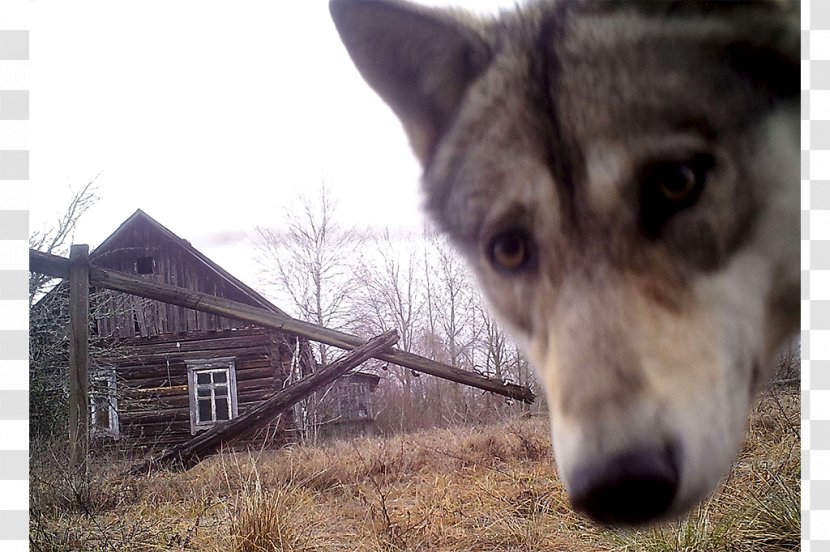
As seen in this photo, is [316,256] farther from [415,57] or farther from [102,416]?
[102,416]

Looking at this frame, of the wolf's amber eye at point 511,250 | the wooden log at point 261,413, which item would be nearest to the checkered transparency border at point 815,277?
the wolf's amber eye at point 511,250

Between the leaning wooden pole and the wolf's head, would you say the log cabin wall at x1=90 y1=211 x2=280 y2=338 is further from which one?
the wolf's head

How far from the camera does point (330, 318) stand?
72.7 inches

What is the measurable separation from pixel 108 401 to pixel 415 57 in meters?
1.51

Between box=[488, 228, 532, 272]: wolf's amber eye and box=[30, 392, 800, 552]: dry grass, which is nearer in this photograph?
box=[488, 228, 532, 272]: wolf's amber eye

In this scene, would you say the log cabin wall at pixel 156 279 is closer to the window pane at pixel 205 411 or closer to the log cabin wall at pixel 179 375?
the log cabin wall at pixel 179 375

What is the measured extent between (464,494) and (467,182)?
1193 mm

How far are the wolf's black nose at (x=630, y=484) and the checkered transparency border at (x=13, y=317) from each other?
1.69m

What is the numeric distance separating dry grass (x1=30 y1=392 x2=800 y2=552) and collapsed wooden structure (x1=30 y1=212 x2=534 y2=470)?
154mm

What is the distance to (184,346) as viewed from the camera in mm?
1928

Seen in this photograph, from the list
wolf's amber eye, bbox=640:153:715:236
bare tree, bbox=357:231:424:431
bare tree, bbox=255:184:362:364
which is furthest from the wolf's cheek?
bare tree, bbox=255:184:362:364

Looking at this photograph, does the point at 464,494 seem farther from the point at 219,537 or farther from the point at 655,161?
the point at 655,161

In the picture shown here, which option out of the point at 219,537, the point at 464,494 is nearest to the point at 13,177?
the point at 219,537

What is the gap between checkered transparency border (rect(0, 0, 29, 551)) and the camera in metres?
1.76
